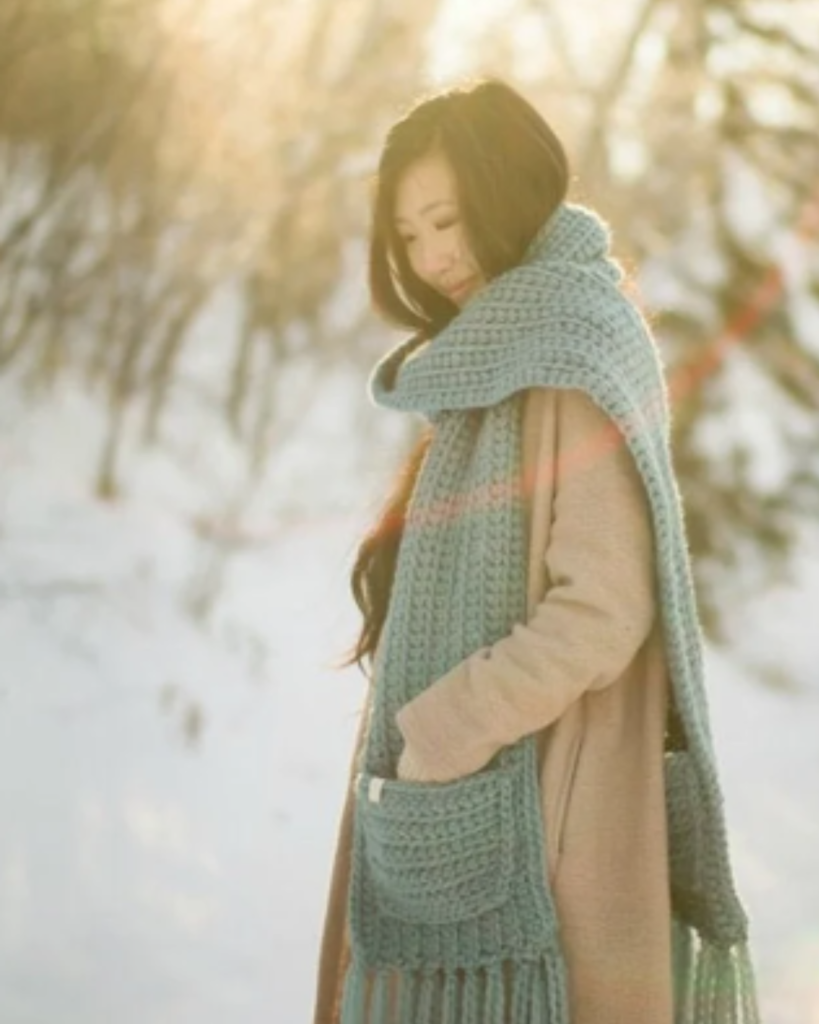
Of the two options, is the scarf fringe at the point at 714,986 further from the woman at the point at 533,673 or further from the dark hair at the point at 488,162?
the dark hair at the point at 488,162

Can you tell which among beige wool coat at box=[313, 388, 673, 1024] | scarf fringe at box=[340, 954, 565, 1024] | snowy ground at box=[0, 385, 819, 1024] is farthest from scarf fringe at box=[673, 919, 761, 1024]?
snowy ground at box=[0, 385, 819, 1024]

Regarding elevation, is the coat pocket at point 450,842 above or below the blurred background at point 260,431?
below

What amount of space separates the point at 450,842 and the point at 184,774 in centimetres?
311

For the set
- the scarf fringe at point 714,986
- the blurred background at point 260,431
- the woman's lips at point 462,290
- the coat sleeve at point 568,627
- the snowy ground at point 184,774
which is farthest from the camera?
the blurred background at point 260,431

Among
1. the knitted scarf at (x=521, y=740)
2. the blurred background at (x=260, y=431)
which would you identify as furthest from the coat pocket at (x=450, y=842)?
the blurred background at (x=260, y=431)

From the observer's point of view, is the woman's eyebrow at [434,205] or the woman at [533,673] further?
the woman's eyebrow at [434,205]

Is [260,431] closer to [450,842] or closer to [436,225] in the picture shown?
[436,225]

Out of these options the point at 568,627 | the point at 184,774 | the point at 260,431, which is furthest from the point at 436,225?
the point at 260,431

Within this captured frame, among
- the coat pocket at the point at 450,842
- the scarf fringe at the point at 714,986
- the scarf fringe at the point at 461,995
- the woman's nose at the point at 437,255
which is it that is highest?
the woman's nose at the point at 437,255

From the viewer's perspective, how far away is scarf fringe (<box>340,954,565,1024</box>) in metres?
1.90

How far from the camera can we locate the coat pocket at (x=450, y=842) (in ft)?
6.29

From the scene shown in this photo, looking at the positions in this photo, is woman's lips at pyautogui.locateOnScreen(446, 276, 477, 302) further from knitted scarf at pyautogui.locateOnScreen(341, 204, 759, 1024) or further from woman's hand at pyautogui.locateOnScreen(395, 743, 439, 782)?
woman's hand at pyautogui.locateOnScreen(395, 743, 439, 782)

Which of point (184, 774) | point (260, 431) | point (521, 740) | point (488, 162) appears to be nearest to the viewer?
point (521, 740)

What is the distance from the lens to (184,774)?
16.1 ft
